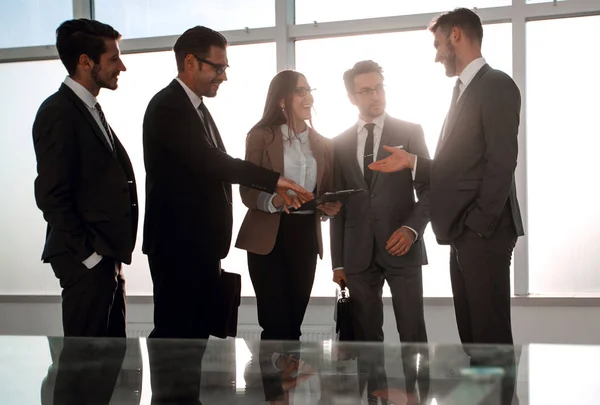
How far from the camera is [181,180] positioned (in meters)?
2.59

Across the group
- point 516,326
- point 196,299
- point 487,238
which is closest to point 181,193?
point 196,299

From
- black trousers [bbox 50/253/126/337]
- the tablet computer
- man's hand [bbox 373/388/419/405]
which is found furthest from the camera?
the tablet computer

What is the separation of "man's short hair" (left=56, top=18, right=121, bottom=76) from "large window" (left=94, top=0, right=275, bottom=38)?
7.98 ft

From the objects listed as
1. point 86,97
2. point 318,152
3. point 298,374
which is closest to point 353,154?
point 318,152

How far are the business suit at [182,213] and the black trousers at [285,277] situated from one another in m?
0.32

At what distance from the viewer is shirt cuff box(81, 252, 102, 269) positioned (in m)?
2.34

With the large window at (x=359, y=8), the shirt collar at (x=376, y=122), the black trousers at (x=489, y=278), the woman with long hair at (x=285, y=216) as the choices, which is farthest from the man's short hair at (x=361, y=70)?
the large window at (x=359, y=8)

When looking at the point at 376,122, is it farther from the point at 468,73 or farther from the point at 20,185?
the point at 20,185

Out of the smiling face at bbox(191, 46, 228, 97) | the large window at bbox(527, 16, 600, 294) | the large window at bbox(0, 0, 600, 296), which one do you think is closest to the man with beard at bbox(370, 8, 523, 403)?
the smiling face at bbox(191, 46, 228, 97)

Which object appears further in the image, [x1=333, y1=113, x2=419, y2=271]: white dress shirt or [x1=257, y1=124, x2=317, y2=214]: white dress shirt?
[x1=333, y1=113, x2=419, y2=271]: white dress shirt

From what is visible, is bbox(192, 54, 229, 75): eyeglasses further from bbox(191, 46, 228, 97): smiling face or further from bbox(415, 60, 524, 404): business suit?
bbox(415, 60, 524, 404): business suit

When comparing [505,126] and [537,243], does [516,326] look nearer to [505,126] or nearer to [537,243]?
[537,243]

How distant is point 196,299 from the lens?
2.57m

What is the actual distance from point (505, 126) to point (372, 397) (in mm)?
2060
